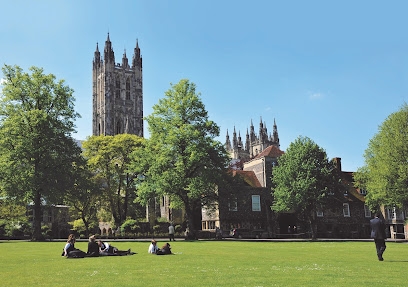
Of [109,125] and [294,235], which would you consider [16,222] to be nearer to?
[294,235]

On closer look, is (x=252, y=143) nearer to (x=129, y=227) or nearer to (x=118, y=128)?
(x=118, y=128)

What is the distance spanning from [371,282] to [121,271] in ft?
24.4

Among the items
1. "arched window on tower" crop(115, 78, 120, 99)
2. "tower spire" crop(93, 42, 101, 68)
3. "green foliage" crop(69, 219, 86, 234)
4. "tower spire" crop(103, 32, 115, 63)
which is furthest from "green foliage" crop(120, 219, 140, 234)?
"tower spire" crop(93, 42, 101, 68)

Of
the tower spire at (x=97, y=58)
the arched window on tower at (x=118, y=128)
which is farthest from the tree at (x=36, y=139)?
the tower spire at (x=97, y=58)

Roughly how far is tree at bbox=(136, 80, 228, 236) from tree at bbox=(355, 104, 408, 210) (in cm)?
1478

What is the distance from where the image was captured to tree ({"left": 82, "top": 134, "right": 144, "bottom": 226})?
61562mm

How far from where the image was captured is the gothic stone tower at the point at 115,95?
142750 millimetres

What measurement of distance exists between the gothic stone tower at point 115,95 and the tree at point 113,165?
75353mm

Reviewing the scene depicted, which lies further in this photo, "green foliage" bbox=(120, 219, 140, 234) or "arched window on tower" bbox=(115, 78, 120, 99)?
"arched window on tower" bbox=(115, 78, 120, 99)

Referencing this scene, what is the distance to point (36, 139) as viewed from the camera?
40969mm

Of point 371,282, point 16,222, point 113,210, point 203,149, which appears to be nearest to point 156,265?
point 371,282

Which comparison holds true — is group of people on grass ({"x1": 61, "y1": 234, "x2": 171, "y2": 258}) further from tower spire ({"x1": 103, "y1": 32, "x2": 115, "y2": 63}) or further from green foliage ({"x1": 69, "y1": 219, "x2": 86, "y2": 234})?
tower spire ({"x1": 103, "y1": 32, "x2": 115, "y2": 63})

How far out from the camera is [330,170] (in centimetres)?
5003

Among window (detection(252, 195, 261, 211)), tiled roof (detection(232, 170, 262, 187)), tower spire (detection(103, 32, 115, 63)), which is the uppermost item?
tower spire (detection(103, 32, 115, 63))
